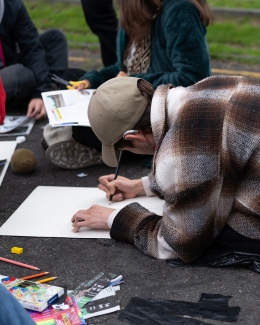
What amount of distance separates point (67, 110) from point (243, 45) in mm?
3548

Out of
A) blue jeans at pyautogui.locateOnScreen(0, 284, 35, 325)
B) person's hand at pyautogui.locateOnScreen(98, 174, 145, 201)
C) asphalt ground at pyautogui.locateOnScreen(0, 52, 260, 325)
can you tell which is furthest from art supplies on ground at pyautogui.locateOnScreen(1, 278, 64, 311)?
person's hand at pyautogui.locateOnScreen(98, 174, 145, 201)

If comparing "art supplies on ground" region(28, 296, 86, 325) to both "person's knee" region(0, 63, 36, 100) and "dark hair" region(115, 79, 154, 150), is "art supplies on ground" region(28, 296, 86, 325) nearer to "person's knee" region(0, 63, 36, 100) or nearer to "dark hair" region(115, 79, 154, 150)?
A: "dark hair" region(115, 79, 154, 150)

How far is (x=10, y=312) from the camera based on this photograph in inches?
74.5

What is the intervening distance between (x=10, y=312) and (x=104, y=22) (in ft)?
11.4

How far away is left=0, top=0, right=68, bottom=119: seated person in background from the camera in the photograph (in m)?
4.61

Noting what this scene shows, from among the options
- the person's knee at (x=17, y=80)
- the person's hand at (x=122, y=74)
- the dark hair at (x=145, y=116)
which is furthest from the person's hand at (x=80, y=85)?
the dark hair at (x=145, y=116)

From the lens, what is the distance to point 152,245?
269cm

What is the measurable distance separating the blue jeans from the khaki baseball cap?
808mm

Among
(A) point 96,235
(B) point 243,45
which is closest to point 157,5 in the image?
(A) point 96,235

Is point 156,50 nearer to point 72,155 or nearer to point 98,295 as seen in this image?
point 72,155

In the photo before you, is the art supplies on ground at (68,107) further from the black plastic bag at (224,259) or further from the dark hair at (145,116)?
the black plastic bag at (224,259)

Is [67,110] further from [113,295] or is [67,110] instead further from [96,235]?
[113,295]

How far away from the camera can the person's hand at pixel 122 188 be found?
10.4ft

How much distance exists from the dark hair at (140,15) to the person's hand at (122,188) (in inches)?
36.6
